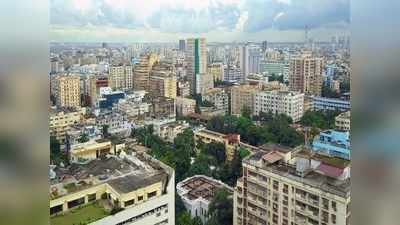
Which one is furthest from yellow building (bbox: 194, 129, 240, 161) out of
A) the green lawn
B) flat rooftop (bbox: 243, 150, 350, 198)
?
the green lawn

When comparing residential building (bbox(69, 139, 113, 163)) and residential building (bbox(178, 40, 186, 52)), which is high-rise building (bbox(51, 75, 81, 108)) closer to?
residential building (bbox(69, 139, 113, 163))

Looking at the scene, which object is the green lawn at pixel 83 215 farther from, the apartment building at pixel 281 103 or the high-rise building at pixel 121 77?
the apartment building at pixel 281 103

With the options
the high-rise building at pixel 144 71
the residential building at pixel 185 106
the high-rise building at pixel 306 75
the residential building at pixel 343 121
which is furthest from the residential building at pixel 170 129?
the residential building at pixel 343 121
